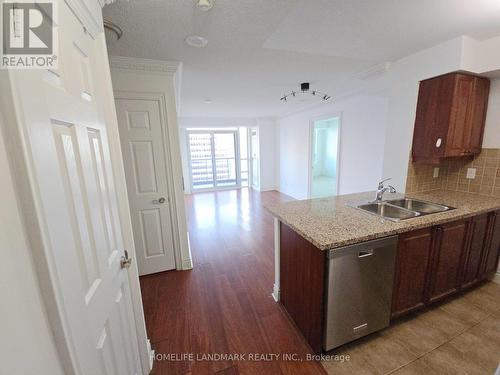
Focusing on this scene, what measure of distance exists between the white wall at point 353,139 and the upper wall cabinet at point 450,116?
1.10 m

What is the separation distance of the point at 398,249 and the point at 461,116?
161 centimetres

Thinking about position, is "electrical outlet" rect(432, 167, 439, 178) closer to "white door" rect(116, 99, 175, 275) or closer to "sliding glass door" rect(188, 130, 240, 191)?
"white door" rect(116, 99, 175, 275)

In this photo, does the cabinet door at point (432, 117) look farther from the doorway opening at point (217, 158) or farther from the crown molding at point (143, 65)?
the doorway opening at point (217, 158)

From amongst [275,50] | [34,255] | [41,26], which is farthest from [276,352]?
[275,50]

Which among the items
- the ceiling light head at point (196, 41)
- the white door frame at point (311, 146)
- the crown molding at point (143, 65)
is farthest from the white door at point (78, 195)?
the white door frame at point (311, 146)

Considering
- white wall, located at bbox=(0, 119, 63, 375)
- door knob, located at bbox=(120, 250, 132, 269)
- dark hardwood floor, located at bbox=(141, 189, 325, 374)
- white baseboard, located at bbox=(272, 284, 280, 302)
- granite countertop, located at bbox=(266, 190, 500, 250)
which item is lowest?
dark hardwood floor, located at bbox=(141, 189, 325, 374)

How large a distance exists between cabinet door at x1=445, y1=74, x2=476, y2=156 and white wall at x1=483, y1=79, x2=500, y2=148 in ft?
0.94

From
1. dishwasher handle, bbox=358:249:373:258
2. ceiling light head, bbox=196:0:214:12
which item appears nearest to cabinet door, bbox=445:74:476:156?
dishwasher handle, bbox=358:249:373:258

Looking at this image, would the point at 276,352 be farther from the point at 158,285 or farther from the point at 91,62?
the point at 91,62

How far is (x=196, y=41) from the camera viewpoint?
5.57ft

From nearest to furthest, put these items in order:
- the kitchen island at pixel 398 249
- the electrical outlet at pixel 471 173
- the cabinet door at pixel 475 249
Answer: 1. the kitchen island at pixel 398 249
2. the cabinet door at pixel 475 249
3. the electrical outlet at pixel 471 173

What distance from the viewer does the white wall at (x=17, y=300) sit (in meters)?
0.47

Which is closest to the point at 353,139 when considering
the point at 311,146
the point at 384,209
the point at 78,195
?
the point at 311,146

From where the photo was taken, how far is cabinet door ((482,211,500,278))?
6.59 ft
